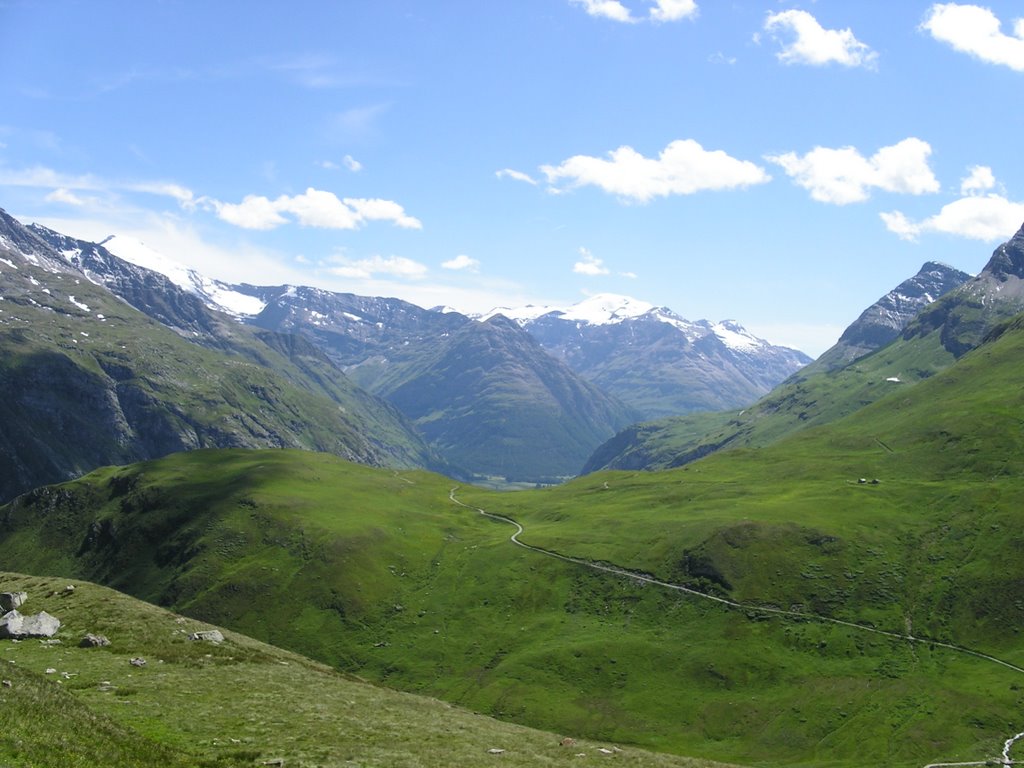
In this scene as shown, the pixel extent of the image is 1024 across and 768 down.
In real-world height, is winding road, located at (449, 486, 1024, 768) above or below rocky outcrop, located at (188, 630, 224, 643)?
below

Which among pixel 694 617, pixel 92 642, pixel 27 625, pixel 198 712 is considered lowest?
pixel 694 617

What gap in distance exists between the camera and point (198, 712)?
47.7m

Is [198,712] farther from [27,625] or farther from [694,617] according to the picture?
[694,617]

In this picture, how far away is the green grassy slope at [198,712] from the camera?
118 ft

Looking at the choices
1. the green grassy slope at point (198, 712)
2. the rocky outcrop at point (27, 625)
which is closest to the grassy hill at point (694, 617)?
the green grassy slope at point (198, 712)

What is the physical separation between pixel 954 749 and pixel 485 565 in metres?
99.4

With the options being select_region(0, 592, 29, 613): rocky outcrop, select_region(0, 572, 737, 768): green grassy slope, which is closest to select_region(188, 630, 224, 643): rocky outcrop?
select_region(0, 572, 737, 768): green grassy slope

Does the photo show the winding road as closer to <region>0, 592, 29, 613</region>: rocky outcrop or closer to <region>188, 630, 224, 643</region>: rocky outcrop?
<region>188, 630, 224, 643</region>: rocky outcrop

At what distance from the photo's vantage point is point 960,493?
19375cm

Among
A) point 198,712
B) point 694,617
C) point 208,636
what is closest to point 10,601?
point 208,636

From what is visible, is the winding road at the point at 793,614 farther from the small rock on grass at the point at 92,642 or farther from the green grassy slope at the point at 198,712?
the small rock on grass at the point at 92,642

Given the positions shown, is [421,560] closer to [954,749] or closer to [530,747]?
[954,749]

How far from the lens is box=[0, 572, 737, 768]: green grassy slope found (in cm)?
3606

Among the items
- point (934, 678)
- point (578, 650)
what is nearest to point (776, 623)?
point (934, 678)
